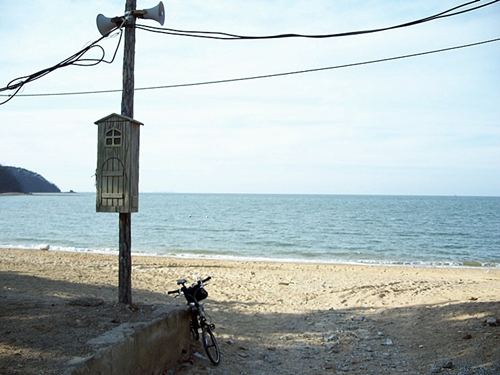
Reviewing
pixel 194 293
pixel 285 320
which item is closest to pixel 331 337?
pixel 285 320

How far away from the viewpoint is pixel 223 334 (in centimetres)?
Result: 758

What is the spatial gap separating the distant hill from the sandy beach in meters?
117

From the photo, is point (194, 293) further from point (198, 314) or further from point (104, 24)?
point (104, 24)

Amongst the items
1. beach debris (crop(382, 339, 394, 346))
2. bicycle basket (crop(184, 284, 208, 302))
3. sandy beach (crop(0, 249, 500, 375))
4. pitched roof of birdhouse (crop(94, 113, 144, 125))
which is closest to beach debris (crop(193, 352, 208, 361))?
sandy beach (crop(0, 249, 500, 375))

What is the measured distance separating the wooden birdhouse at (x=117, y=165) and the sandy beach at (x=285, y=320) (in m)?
1.41

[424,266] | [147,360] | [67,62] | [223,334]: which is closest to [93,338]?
[147,360]

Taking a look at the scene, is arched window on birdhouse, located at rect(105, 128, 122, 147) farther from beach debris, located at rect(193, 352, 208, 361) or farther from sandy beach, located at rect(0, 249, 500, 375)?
beach debris, located at rect(193, 352, 208, 361)

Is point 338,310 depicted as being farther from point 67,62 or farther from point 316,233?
point 316,233

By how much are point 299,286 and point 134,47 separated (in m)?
8.22

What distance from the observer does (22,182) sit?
463 ft

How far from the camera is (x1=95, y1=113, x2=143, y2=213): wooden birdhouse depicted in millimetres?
5750

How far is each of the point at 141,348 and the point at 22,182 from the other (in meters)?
153

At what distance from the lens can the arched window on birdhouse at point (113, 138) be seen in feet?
19.1

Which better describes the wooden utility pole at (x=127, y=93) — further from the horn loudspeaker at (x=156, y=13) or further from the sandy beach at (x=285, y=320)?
the sandy beach at (x=285, y=320)
